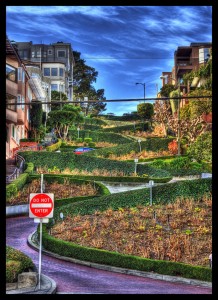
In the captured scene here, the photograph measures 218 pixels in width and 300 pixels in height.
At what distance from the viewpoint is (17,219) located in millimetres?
31312

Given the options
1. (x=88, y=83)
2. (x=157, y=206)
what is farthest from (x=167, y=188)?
(x=88, y=83)

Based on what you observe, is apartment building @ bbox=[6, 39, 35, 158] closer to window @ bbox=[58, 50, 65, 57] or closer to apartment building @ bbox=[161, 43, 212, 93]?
apartment building @ bbox=[161, 43, 212, 93]

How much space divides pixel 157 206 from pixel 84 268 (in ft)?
31.4

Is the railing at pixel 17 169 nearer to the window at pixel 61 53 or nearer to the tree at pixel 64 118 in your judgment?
the tree at pixel 64 118

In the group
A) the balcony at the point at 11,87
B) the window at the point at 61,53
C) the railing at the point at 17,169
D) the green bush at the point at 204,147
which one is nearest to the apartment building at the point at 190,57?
the window at the point at 61,53

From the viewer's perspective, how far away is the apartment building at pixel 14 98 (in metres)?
49.4

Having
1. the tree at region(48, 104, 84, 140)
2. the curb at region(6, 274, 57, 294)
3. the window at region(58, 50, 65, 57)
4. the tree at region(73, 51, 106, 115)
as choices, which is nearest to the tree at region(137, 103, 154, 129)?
the tree at region(48, 104, 84, 140)

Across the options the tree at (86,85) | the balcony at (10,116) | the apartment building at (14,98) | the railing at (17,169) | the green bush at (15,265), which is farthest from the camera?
the tree at (86,85)

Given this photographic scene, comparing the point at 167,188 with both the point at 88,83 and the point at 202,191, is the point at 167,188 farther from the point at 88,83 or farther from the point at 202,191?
the point at 88,83

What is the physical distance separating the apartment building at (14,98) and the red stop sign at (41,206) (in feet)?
96.3

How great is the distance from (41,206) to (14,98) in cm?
3501

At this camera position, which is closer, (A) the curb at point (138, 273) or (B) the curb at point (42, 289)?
(B) the curb at point (42, 289)

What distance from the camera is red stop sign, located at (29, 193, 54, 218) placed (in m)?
17.4

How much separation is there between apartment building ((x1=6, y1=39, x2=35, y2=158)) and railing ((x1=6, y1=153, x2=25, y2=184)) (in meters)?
4.47
